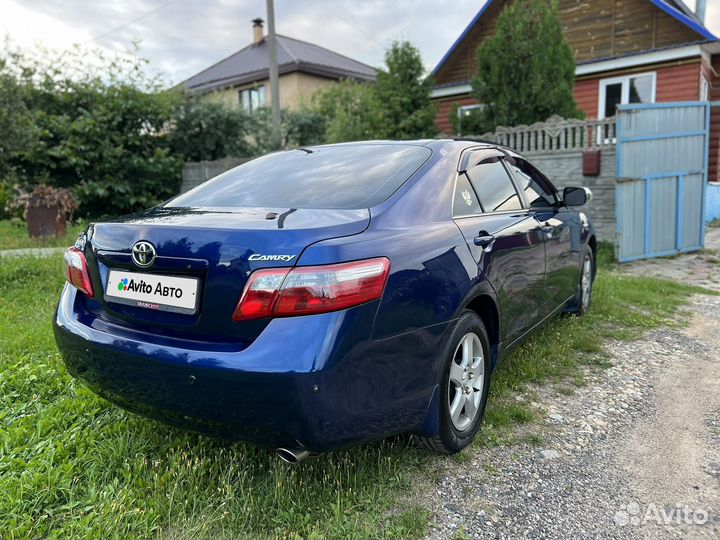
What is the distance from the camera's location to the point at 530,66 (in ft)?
33.1

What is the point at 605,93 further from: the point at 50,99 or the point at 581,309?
the point at 50,99

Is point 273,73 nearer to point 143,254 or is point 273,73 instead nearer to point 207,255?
point 143,254

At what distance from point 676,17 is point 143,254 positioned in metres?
14.0

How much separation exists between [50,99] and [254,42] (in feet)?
69.7

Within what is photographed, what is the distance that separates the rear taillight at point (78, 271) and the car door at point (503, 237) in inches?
66.5

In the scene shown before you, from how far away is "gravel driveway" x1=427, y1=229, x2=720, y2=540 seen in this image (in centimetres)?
217

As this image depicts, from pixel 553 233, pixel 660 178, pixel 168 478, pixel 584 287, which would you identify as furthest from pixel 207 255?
pixel 660 178

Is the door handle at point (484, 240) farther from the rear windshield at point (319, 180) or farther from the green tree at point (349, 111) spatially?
the green tree at point (349, 111)

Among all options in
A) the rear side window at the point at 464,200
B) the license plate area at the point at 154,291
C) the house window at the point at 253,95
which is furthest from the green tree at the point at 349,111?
the license plate area at the point at 154,291

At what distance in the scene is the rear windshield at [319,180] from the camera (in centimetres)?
249

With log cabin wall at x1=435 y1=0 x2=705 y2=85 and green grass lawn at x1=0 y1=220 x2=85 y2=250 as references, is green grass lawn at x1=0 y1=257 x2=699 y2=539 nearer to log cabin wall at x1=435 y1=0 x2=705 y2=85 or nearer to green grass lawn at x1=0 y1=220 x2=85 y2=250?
green grass lawn at x1=0 y1=220 x2=85 y2=250

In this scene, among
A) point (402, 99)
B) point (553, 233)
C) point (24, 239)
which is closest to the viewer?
point (553, 233)

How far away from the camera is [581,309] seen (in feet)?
16.2

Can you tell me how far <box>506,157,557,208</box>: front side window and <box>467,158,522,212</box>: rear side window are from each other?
0.20 metres
